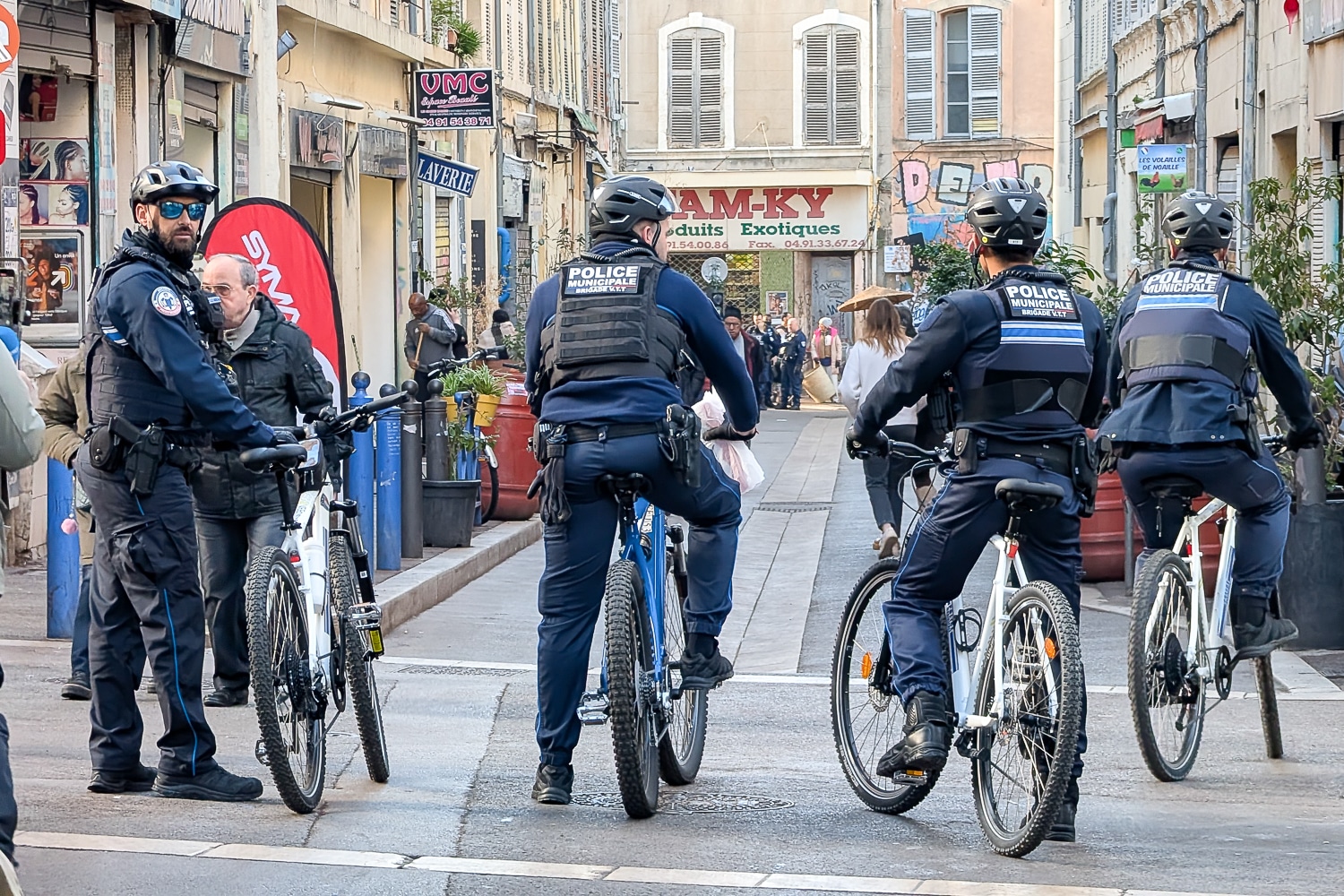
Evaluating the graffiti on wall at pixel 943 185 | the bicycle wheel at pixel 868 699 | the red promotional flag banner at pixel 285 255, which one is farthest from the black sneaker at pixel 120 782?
the graffiti on wall at pixel 943 185

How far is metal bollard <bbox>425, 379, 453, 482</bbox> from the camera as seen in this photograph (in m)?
13.1

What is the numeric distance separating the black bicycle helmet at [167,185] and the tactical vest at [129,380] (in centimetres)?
16

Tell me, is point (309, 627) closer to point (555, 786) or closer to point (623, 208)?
point (555, 786)

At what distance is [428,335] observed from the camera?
23.1 metres

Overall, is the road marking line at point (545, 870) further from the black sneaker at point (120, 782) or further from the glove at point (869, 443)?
the glove at point (869, 443)

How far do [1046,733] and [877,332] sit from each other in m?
8.43

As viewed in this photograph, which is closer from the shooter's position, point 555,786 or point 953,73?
point 555,786

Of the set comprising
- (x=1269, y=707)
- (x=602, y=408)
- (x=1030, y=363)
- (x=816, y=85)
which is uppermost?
(x=816, y=85)

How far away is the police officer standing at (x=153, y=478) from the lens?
6125mm

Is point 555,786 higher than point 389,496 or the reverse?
the reverse

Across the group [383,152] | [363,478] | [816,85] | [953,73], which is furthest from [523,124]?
[363,478]

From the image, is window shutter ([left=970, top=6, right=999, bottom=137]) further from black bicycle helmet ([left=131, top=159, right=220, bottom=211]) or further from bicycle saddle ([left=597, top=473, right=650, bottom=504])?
bicycle saddle ([left=597, top=473, right=650, bottom=504])

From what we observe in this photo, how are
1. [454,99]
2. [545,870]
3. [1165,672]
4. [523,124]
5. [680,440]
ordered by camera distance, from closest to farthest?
[545,870]
[680,440]
[1165,672]
[454,99]
[523,124]

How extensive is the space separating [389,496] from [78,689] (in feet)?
12.6
